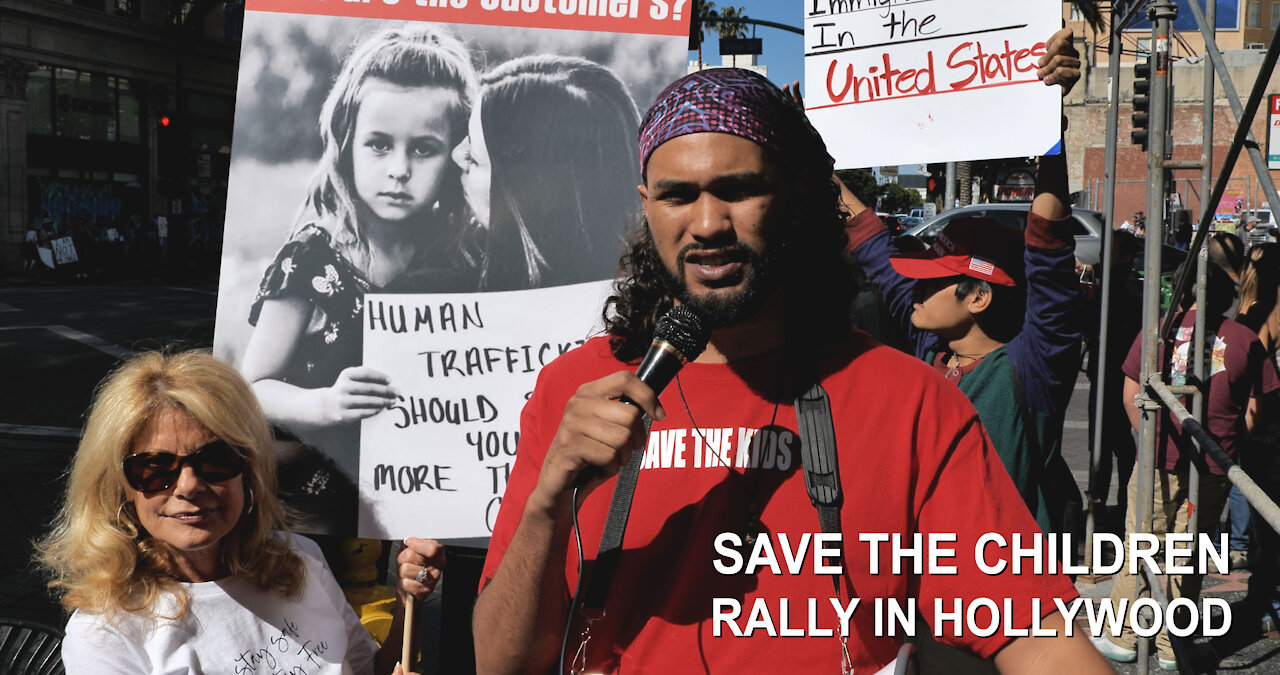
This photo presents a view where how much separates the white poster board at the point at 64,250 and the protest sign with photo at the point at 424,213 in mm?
26488

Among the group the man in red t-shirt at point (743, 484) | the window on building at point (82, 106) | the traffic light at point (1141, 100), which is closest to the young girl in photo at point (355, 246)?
the man in red t-shirt at point (743, 484)

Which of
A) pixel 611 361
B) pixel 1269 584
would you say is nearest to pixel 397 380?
pixel 611 361

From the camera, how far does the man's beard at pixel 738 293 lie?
56.6 inches

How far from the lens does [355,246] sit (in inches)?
106

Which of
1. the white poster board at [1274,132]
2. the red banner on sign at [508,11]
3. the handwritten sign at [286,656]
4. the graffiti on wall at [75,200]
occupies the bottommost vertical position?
the handwritten sign at [286,656]

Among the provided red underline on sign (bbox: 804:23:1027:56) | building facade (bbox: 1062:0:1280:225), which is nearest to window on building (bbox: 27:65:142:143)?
building facade (bbox: 1062:0:1280:225)

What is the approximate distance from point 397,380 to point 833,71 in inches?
76.4

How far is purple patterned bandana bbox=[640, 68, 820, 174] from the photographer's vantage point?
1.44 m

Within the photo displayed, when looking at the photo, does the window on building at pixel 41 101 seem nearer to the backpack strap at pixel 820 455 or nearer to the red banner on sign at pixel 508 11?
the red banner on sign at pixel 508 11

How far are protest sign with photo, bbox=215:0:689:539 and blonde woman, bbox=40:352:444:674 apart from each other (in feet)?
1.08

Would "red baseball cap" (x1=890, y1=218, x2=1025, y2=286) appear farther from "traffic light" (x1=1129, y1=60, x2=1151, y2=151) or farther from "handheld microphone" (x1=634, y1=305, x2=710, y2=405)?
"handheld microphone" (x1=634, y1=305, x2=710, y2=405)

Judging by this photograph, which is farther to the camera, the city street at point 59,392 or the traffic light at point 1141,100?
the city street at point 59,392

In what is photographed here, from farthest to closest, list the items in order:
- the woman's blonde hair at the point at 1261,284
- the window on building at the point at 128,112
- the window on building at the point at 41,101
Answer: the window on building at the point at 128,112 < the window on building at the point at 41,101 < the woman's blonde hair at the point at 1261,284

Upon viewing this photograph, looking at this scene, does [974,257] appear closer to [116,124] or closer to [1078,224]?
[1078,224]
